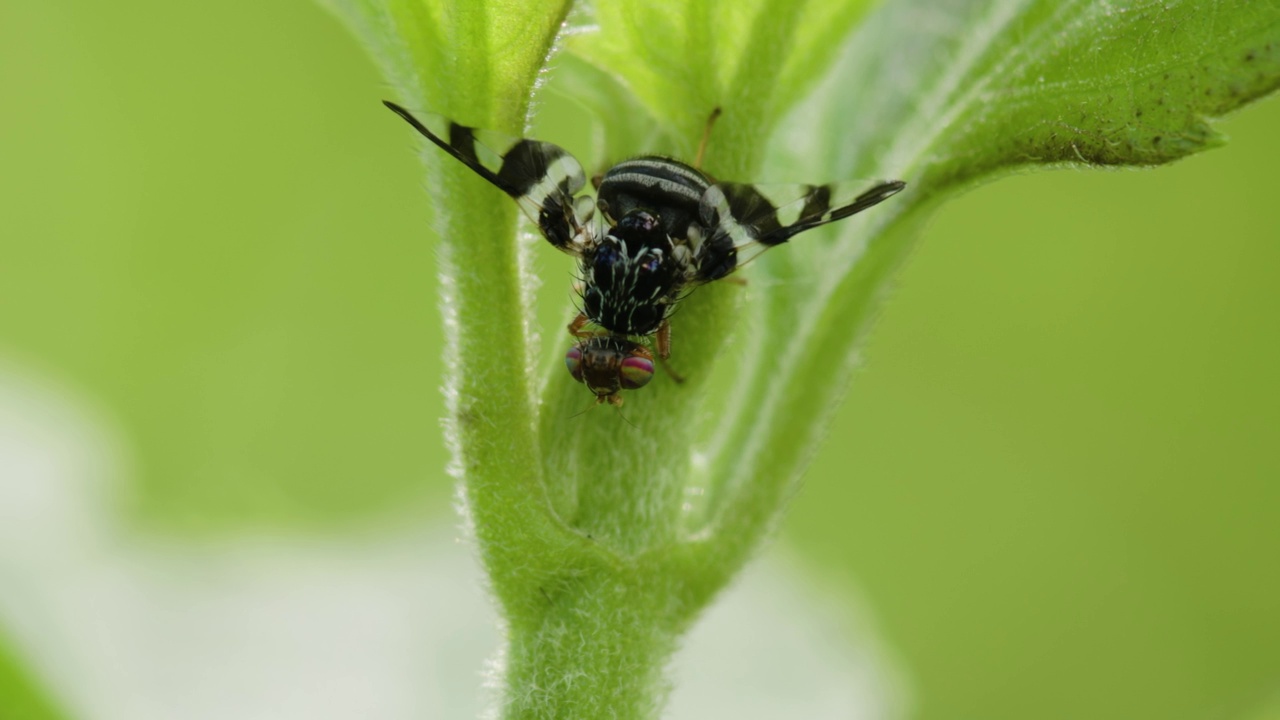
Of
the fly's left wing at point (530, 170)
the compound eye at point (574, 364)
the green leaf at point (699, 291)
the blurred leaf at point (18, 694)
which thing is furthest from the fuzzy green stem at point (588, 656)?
the blurred leaf at point (18, 694)

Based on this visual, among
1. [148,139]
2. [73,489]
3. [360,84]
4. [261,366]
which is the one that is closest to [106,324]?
[261,366]

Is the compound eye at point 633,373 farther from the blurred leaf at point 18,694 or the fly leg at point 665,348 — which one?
the blurred leaf at point 18,694

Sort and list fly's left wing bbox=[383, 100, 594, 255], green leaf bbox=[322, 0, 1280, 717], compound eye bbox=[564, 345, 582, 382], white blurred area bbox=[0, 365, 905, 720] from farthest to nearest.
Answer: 1. white blurred area bbox=[0, 365, 905, 720]
2. compound eye bbox=[564, 345, 582, 382]
3. fly's left wing bbox=[383, 100, 594, 255]
4. green leaf bbox=[322, 0, 1280, 717]

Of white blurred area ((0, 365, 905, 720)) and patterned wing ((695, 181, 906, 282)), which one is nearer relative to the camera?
patterned wing ((695, 181, 906, 282))

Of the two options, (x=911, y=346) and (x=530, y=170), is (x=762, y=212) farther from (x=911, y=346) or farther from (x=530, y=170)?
(x=911, y=346)

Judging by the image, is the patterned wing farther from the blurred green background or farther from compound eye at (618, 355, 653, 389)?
the blurred green background

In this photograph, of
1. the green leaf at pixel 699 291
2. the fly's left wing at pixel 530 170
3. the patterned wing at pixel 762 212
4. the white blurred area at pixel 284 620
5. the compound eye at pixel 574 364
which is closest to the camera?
the green leaf at pixel 699 291

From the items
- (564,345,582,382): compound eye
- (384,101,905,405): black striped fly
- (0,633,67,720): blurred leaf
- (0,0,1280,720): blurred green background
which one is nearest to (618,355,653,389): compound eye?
(384,101,905,405): black striped fly
